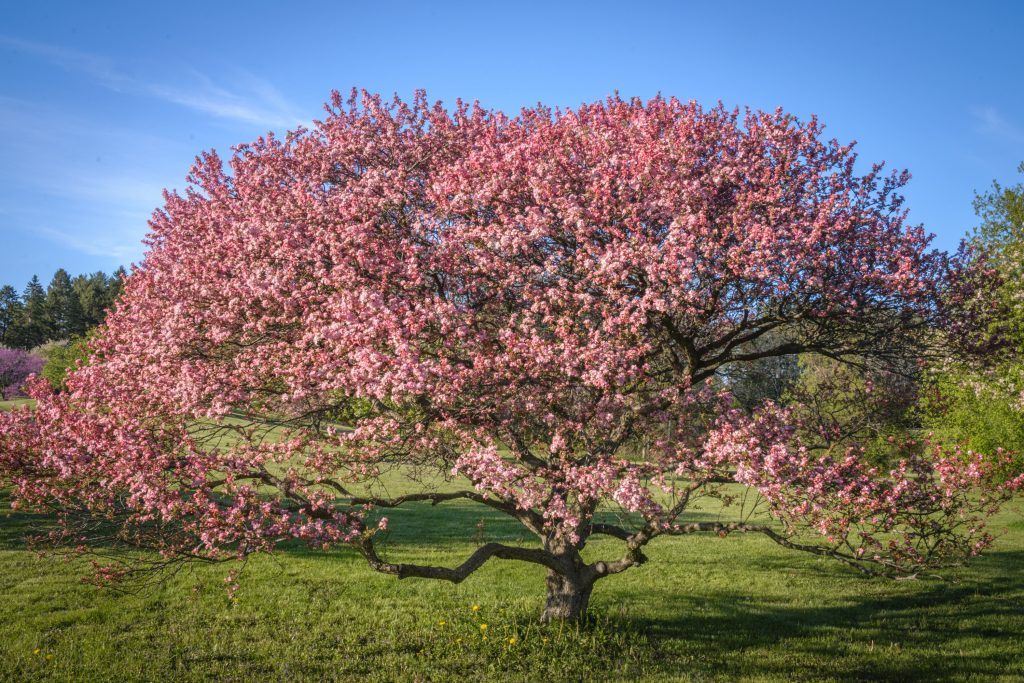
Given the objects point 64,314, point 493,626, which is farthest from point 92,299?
point 493,626

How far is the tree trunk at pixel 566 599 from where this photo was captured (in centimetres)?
1257

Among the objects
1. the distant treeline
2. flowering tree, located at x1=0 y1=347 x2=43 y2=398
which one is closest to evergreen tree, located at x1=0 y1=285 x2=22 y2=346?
the distant treeline

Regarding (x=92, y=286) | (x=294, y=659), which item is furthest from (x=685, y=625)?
(x=92, y=286)

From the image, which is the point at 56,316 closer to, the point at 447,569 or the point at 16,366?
the point at 16,366

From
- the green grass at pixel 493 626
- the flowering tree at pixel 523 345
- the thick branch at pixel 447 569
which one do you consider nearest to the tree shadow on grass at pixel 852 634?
the green grass at pixel 493 626

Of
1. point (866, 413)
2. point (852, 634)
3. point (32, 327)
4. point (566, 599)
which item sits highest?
point (32, 327)

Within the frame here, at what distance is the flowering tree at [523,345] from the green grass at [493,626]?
5.89 ft

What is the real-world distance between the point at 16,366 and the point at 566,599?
98.1 metres

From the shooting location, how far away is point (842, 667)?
11.8 m

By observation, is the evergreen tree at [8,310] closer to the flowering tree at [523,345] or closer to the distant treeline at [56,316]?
the distant treeline at [56,316]

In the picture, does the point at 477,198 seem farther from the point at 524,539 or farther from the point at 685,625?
the point at 524,539

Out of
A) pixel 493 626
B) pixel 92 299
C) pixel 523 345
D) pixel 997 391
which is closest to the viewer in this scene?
pixel 523 345

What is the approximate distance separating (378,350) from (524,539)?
15430mm

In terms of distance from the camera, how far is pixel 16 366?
8531 cm
